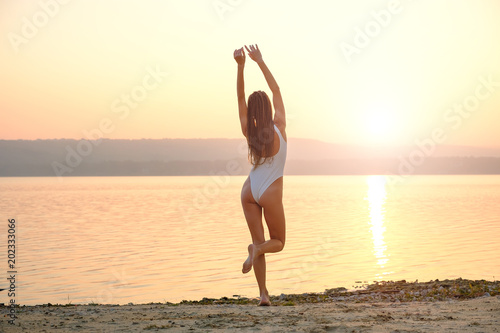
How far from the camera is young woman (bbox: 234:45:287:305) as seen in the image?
679cm

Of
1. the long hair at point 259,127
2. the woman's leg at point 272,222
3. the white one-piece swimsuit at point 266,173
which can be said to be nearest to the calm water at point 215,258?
the woman's leg at point 272,222

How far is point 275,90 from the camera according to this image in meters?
6.95

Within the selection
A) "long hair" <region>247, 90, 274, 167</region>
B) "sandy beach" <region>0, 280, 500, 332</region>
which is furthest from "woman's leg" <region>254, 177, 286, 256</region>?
"sandy beach" <region>0, 280, 500, 332</region>

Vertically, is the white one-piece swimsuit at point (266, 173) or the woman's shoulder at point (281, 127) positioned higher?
the woman's shoulder at point (281, 127)

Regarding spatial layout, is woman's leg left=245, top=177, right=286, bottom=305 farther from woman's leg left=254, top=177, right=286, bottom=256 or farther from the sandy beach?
the sandy beach

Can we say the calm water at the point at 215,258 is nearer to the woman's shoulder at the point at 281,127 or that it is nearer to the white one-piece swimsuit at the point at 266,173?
the white one-piece swimsuit at the point at 266,173

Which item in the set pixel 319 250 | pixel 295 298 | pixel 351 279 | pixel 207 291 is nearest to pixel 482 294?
pixel 295 298

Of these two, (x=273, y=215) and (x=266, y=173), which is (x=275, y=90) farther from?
(x=273, y=215)

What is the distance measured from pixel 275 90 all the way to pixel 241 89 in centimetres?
43

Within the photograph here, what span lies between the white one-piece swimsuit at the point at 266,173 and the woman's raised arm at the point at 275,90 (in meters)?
0.22

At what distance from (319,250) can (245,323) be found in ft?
40.8

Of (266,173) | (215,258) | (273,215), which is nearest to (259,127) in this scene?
(266,173)

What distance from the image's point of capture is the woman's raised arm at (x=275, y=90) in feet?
22.8

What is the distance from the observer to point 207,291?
11938 mm
